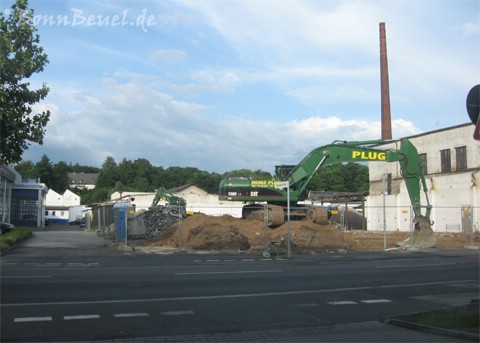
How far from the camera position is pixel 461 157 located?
4406 cm

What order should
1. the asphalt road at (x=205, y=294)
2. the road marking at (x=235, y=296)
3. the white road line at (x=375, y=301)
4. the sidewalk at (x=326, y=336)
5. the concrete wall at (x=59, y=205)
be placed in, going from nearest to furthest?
the sidewalk at (x=326, y=336), the asphalt road at (x=205, y=294), the road marking at (x=235, y=296), the white road line at (x=375, y=301), the concrete wall at (x=59, y=205)

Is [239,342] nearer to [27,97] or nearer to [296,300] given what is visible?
[296,300]

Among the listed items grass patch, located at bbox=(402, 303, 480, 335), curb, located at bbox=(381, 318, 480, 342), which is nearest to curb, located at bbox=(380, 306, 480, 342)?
curb, located at bbox=(381, 318, 480, 342)

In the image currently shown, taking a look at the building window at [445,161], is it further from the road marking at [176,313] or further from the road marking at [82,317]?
the road marking at [82,317]

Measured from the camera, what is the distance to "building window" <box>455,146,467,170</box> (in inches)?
1720

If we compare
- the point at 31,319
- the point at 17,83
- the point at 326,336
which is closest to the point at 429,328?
the point at 326,336

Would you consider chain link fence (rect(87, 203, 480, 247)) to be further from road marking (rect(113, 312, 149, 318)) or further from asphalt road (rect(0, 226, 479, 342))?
road marking (rect(113, 312, 149, 318))

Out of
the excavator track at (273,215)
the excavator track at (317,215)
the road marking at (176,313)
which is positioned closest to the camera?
the road marking at (176,313)

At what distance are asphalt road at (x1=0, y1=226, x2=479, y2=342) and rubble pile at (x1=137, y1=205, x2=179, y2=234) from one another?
15539 mm

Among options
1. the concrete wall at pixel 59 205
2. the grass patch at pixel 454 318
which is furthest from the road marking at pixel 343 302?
the concrete wall at pixel 59 205

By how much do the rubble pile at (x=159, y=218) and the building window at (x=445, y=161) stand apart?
2398 centimetres

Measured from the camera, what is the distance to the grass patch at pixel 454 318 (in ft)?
24.8

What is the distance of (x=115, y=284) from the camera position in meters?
12.9

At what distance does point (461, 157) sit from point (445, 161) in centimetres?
A: 207
